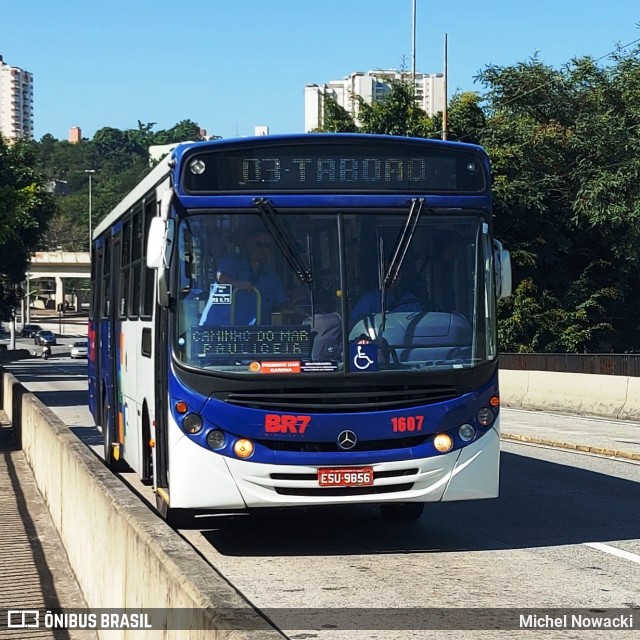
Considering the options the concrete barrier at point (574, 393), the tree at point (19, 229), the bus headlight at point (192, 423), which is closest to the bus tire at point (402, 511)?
the bus headlight at point (192, 423)

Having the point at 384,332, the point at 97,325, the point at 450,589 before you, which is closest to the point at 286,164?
the point at 384,332

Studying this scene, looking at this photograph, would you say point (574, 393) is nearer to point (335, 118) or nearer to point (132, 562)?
point (132, 562)

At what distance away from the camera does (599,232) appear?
47.5 m

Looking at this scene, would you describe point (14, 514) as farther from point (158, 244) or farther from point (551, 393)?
point (551, 393)

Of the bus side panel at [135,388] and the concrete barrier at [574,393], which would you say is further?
the concrete barrier at [574,393]

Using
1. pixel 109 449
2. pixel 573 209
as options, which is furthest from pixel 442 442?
pixel 573 209

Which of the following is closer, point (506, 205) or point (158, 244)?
point (158, 244)

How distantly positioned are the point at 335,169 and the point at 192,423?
231 cm

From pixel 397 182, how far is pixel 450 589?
3.36m

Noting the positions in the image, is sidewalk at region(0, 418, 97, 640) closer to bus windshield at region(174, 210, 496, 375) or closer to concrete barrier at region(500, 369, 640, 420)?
bus windshield at region(174, 210, 496, 375)

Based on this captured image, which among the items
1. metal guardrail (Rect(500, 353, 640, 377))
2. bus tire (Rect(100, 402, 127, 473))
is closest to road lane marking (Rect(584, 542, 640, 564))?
bus tire (Rect(100, 402, 127, 473))

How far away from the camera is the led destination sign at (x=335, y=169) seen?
9.98 meters

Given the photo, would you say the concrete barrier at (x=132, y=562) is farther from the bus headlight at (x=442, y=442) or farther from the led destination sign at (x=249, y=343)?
the bus headlight at (x=442, y=442)

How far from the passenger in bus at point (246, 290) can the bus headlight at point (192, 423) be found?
2.33 feet
